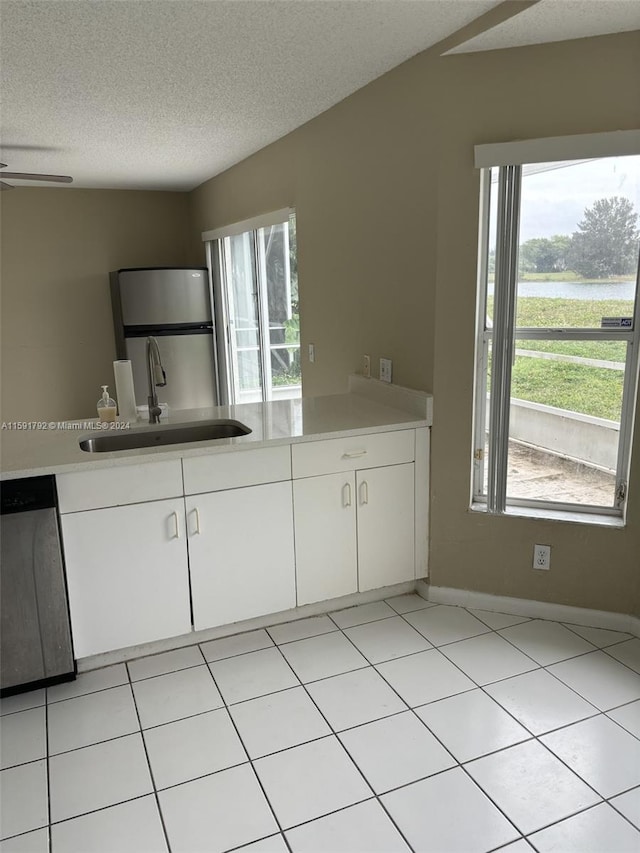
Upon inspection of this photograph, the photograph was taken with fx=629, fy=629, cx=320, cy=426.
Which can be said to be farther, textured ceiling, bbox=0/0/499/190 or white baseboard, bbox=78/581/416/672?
white baseboard, bbox=78/581/416/672

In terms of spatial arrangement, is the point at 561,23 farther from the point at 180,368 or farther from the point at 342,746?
the point at 180,368

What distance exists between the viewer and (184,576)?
2473 millimetres

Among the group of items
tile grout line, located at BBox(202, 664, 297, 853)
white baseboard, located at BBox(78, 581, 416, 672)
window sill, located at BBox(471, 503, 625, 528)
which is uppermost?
window sill, located at BBox(471, 503, 625, 528)

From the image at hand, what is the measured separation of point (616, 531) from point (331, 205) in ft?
6.94

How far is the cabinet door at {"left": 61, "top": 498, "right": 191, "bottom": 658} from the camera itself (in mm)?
2301

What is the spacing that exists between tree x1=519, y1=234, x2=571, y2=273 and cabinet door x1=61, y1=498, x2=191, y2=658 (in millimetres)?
1648

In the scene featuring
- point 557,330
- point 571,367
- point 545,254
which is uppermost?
point 545,254

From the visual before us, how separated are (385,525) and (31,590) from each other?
4.74 ft

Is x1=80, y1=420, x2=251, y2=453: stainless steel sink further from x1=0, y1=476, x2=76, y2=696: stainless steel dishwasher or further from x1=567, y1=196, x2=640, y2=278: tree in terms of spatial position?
x1=567, y1=196, x2=640, y2=278: tree

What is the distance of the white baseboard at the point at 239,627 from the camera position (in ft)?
8.08

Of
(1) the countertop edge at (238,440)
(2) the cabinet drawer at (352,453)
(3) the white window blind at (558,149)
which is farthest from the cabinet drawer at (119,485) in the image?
(3) the white window blind at (558,149)

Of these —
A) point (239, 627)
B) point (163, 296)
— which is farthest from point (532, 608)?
point (163, 296)

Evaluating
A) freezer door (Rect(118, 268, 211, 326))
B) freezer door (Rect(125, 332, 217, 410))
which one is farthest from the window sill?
freezer door (Rect(118, 268, 211, 326))

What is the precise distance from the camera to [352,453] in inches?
106
